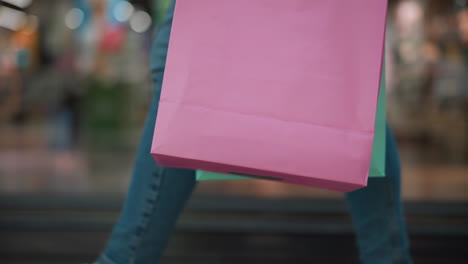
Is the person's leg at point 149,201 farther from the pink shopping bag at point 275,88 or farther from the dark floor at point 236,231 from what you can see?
the dark floor at point 236,231

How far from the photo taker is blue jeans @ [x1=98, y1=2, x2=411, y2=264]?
949mm

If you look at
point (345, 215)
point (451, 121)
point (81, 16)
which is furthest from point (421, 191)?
point (81, 16)

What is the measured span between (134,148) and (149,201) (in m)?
3.88

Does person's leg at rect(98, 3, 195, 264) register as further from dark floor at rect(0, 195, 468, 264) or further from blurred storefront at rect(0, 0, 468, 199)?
blurred storefront at rect(0, 0, 468, 199)

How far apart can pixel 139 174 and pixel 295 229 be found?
3.49 ft

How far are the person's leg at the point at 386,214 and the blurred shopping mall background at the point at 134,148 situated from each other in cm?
86

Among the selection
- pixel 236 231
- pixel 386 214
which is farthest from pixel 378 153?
pixel 236 231

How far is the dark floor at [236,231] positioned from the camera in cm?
182

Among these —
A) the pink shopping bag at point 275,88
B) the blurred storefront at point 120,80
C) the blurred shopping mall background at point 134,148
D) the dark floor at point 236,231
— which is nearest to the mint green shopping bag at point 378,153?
the pink shopping bag at point 275,88

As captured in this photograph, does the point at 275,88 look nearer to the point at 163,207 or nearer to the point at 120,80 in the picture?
the point at 163,207

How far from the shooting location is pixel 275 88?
765 millimetres

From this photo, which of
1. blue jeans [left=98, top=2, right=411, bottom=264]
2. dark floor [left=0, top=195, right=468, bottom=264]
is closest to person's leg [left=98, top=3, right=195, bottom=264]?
blue jeans [left=98, top=2, right=411, bottom=264]

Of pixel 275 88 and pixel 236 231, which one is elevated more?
pixel 275 88

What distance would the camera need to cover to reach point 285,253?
184 centimetres
